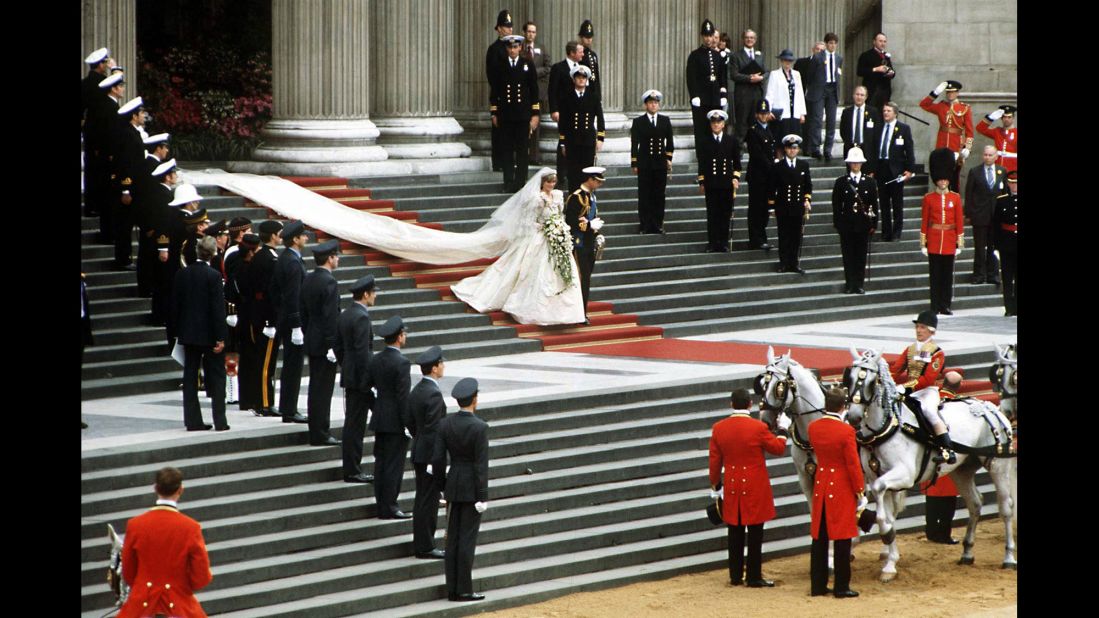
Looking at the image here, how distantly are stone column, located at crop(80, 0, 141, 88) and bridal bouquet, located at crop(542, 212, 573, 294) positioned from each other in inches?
240

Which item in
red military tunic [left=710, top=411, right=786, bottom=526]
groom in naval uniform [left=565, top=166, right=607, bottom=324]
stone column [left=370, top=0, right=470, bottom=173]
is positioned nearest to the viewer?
red military tunic [left=710, top=411, right=786, bottom=526]

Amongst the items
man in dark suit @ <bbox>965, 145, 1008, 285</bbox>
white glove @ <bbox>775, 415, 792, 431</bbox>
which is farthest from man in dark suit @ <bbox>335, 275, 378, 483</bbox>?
man in dark suit @ <bbox>965, 145, 1008, 285</bbox>

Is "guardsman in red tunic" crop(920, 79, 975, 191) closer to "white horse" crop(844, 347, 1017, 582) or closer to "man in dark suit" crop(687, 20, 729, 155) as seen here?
"man in dark suit" crop(687, 20, 729, 155)

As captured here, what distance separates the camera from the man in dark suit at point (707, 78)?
88.7ft

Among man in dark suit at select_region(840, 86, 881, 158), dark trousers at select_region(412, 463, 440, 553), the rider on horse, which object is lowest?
dark trousers at select_region(412, 463, 440, 553)

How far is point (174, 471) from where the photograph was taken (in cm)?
1128

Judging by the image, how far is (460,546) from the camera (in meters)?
14.4

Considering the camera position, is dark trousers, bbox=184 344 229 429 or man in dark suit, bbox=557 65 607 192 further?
man in dark suit, bbox=557 65 607 192

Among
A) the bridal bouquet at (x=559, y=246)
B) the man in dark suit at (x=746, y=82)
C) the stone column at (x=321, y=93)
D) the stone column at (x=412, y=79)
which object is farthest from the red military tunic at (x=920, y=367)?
the man in dark suit at (x=746, y=82)

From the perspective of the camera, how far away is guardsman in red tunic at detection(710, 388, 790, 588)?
603 inches


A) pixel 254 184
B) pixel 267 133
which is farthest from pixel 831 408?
pixel 267 133

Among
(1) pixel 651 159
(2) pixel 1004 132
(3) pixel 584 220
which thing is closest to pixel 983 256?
(2) pixel 1004 132
